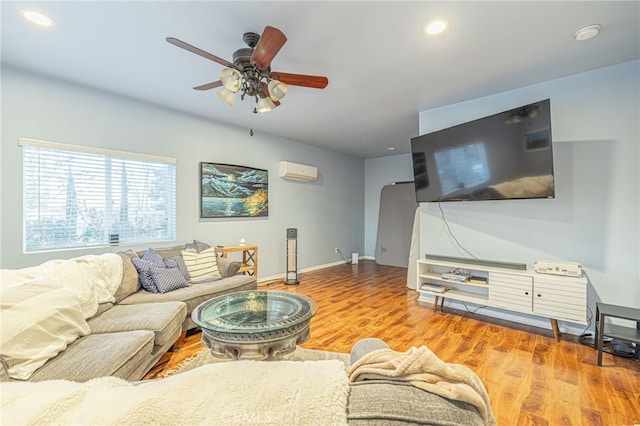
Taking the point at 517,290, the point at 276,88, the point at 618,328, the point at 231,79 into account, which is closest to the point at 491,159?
the point at 517,290

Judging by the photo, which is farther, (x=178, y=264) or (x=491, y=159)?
(x=178, y=264)

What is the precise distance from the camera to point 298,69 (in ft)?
8.33

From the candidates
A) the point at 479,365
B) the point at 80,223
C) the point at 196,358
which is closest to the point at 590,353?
the point at 479,365

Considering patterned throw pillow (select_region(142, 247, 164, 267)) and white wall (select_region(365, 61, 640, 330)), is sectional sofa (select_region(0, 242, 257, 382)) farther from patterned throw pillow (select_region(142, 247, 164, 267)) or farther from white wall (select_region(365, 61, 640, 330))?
white wall (select_region(365, 61, 640, 330))

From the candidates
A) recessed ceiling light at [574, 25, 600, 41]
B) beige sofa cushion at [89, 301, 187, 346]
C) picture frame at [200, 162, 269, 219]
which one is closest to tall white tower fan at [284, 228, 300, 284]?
picture frame at [200, 162, 269, 219]

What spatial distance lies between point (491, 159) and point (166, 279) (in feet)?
11.2

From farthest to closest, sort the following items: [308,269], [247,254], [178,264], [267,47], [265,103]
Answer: [308,269] → [247,254] → [178,264] → [265,103] → [267,47]

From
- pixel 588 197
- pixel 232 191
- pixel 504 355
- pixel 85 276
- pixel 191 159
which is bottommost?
pixel 504 355

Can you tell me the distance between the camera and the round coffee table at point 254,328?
154cm

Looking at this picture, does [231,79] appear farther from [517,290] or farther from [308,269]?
[308,269]

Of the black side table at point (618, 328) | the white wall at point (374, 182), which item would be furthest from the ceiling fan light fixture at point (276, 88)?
the white wall at point (374, 182)

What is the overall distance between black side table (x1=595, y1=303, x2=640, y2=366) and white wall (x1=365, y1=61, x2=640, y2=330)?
249mm

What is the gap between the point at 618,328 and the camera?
7.77ft

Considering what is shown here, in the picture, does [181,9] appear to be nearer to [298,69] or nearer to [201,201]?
[298,69]
